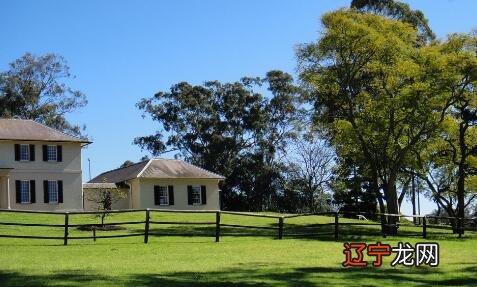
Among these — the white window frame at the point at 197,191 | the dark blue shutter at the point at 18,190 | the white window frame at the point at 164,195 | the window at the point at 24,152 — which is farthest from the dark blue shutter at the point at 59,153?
the white window frame at the point at 197,191

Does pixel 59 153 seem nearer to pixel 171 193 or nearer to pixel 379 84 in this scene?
pixel 171 193


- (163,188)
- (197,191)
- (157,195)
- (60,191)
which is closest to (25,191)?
(60,191)

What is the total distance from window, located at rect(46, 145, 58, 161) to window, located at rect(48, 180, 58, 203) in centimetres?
154

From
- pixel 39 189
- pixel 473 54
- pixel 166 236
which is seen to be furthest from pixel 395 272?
pixel 39 189

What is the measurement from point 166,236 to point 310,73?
12716 millimetres

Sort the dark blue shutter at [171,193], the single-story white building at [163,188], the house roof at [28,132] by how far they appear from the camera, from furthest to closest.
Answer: the dark blue shutter at [171,193] < the single-story white building at [163,188] < the house roof at [28,132]

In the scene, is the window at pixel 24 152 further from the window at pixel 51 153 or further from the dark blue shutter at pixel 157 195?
the dark blue shutter at pixel 157 195

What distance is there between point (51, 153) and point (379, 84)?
2217 centimetres

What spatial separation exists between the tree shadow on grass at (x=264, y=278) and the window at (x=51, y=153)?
30452 millimetres

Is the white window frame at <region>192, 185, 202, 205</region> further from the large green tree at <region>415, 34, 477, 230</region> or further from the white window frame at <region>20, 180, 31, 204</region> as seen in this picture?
the large green tree at <region>415, 34, 477, 230</region>

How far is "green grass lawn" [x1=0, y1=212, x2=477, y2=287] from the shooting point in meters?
12.5

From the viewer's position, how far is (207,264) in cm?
1541

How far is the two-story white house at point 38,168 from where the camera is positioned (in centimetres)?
4091

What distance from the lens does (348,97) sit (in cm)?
3328
